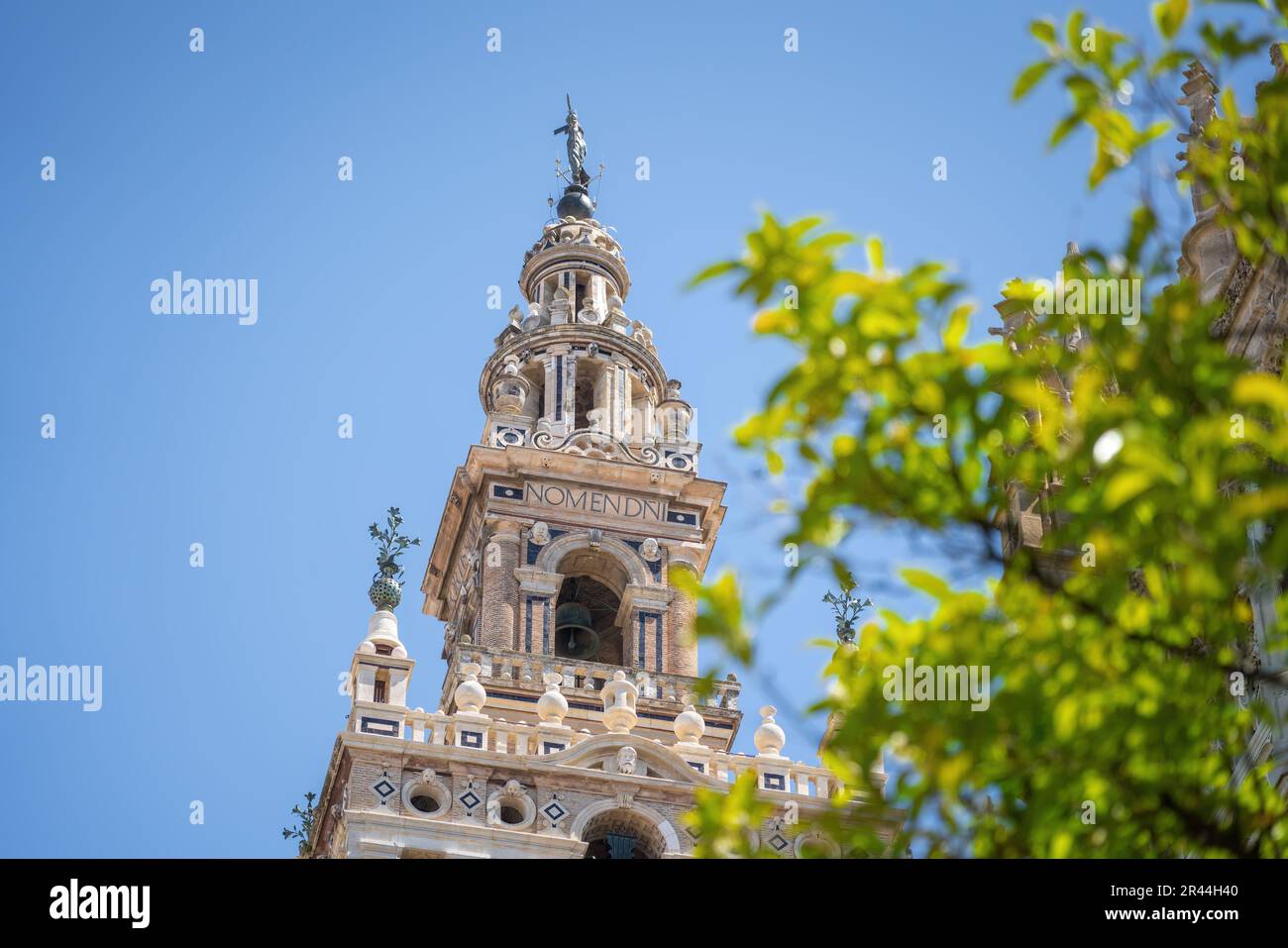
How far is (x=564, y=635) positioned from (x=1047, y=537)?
129ft

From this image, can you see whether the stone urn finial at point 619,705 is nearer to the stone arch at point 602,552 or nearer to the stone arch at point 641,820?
the stone arch at point 641,820

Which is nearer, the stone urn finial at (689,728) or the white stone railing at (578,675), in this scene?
the stone urn finial at (689,728)

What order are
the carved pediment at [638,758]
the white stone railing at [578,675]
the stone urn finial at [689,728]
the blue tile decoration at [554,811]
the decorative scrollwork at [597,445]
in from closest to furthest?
the blue tile decoration at [554,811] < the carved pediment at [638,758] < the stone urn finial at [689,728] < the white stone railing at [578,675] < the decorative scrollwork at [597,445]

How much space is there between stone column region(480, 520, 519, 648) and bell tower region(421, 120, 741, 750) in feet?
0.12

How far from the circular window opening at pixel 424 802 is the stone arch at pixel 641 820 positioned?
2520 millimetres

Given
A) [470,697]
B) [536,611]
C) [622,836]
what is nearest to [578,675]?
[536,611]

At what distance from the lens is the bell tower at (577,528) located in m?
46.2

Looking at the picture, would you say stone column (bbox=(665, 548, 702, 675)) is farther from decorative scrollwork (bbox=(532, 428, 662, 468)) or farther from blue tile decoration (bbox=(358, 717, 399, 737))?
blue tile decoration (bbox=(358, 717, 399, 737))

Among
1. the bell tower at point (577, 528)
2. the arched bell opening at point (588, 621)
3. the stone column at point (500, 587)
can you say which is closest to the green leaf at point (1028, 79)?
the bell tower at point (577, 528)

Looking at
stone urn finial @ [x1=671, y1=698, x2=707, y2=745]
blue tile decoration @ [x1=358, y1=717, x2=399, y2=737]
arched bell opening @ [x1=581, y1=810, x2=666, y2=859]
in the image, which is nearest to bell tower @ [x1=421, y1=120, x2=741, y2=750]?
stone urn finial @ [x1=671, y1=698, x2=707, y2=745]

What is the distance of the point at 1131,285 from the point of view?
1201 cm
